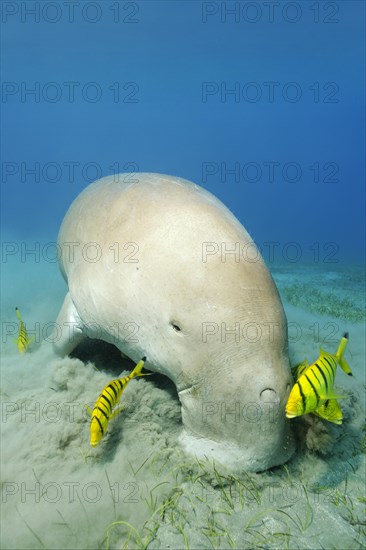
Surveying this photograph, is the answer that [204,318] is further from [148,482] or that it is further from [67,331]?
[67,331]

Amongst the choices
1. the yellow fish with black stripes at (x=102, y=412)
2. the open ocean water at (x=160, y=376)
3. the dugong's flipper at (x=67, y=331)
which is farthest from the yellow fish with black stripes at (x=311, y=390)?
the dugong's flipper at (x=67, y=331)

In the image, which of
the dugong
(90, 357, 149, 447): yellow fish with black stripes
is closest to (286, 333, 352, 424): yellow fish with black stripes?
the dugong

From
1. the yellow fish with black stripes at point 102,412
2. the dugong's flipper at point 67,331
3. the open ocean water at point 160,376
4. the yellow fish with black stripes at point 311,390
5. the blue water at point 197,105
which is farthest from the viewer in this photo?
the blue water at point 197,105

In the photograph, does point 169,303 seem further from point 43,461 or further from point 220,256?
point 43,461

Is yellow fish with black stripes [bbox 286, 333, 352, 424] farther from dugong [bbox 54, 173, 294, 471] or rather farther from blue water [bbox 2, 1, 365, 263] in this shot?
blue water [bbox 2, 1, 365, 263]

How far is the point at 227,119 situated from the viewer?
125875 mm

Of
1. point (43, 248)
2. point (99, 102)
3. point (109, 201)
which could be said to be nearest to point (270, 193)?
point (99, 102)

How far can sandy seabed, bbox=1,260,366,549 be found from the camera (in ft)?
8.46

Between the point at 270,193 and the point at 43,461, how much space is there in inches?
6032

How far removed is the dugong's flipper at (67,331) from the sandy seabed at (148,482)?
28 centimetres

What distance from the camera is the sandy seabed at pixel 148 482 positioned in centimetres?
258

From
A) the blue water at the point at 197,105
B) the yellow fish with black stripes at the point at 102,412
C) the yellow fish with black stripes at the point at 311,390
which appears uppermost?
the blue water at the point at 197,105

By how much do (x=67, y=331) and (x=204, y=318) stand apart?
226 centimetres

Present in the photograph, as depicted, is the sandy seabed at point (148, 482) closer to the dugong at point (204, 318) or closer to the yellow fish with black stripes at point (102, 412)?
the dugong at point (204, 318)
